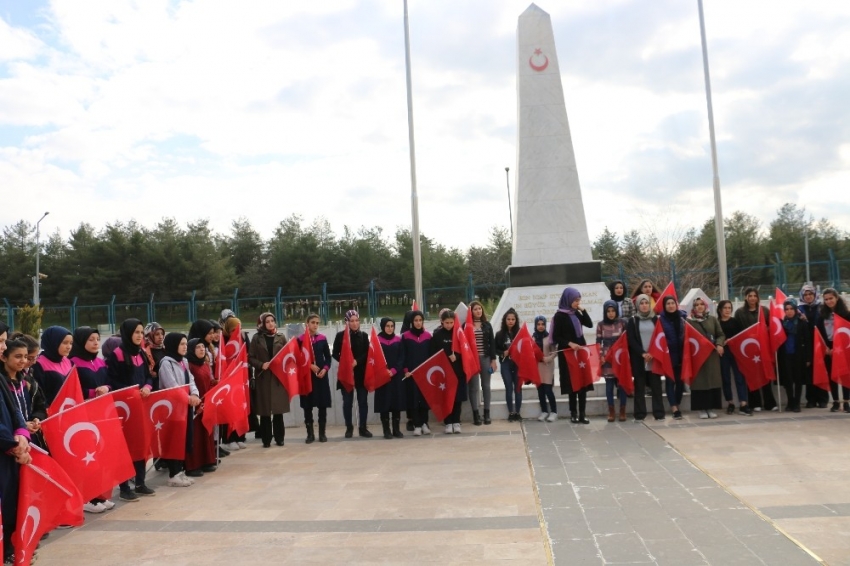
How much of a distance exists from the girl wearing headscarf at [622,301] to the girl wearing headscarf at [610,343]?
0.63 ft

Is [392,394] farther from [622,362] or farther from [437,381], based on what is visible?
[622,362]

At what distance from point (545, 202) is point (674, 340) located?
20.2 feet

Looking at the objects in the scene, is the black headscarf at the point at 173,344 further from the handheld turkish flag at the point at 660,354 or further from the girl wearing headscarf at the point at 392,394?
the handheld turkish flag at the point at 660,354

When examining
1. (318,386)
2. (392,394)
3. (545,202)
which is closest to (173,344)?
(318,386)

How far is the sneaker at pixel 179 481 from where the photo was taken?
266 inches

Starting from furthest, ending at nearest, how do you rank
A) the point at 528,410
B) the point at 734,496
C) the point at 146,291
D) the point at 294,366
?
the point at 146,291
the point at 528,410
the point at 294,366
the point at 734,496

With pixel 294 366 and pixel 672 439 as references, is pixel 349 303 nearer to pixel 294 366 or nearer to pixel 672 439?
pixel 294 366

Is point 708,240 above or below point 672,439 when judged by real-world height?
above

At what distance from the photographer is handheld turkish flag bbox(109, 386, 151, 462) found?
6148 mm

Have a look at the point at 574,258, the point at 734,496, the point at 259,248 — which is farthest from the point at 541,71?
the point at 259,248

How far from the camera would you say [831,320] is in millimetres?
8789

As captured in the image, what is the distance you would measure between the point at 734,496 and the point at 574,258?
9409mm

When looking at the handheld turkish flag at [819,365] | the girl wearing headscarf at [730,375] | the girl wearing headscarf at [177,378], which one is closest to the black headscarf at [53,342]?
the girl wearing headscarf at [177,378]

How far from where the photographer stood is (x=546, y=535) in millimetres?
4570
